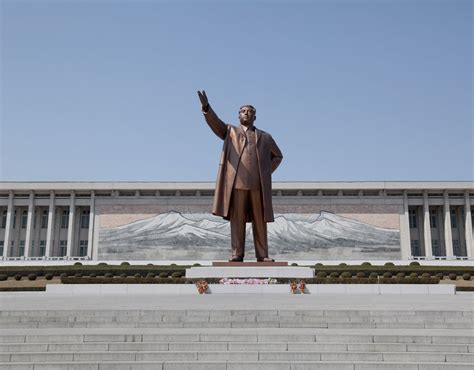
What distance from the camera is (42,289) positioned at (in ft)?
54.7

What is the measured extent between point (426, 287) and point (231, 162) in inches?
231

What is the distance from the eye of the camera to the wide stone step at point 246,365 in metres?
4.38

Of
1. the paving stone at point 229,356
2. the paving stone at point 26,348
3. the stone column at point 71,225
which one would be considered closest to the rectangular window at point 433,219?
the stone column at point 71,225

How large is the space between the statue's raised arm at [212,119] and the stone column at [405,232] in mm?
27269

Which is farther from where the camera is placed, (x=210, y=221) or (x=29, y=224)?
(x=29, y=224)

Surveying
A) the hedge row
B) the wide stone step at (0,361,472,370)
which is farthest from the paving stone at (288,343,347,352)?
the hedge row

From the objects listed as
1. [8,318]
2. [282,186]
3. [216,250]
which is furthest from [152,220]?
[8,318]

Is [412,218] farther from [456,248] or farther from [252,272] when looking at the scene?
[252,272]

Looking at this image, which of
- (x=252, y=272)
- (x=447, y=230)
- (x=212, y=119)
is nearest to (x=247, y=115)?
(x=212, y=119)

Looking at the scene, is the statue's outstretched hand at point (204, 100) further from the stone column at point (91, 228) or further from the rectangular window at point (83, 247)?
the rectangular window at point (83, 247)

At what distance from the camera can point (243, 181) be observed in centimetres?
1064

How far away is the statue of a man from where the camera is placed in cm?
1071

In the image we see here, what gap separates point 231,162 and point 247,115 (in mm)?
1214

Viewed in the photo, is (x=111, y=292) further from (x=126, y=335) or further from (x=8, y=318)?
(x=126, y=335)
